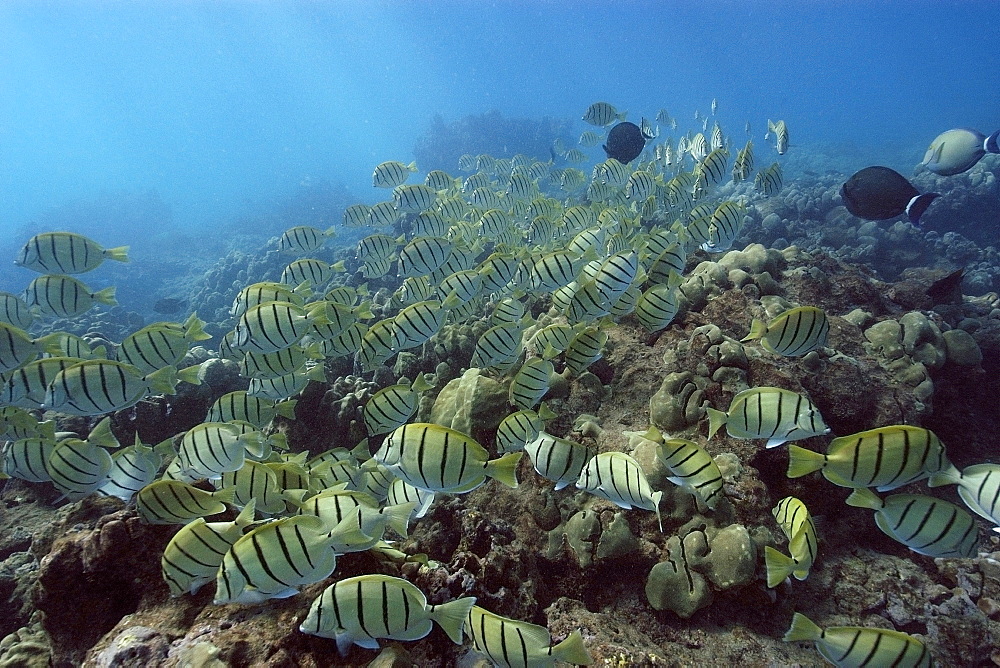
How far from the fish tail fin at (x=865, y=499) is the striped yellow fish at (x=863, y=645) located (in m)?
0.65

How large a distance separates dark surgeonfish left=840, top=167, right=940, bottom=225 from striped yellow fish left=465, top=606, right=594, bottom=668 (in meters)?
7.37

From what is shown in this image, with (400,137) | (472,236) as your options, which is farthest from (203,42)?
(472,236)

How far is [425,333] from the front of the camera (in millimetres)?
4621

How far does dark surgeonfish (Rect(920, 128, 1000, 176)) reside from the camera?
6.87 metres

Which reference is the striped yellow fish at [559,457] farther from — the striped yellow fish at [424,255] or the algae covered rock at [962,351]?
the algae covered rock at [962,351]

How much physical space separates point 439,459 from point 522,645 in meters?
0.95

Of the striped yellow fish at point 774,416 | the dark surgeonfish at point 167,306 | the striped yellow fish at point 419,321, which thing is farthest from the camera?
the dark surgeonfish at point 167,306

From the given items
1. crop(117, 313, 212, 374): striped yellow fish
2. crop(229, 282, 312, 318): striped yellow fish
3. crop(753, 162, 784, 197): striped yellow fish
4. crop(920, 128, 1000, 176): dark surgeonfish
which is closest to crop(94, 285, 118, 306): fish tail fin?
crop(117, 313, 212, 374): striped yellow fish

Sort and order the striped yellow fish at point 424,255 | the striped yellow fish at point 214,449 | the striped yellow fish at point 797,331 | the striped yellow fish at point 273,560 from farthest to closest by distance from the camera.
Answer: the striped yellow fish at point 424,255, the striped yellow fish at point 797,331, the striped yellow fish at point 214,449, the striped yellow fish at point 273,560

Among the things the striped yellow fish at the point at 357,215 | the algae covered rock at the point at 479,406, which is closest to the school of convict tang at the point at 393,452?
the algae covered rock at the point at 479,406

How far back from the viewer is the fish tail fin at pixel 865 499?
8.40ft

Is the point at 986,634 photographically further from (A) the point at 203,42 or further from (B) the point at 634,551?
(A) the point at 203,42

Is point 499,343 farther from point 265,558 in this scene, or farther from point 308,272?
point 308,272

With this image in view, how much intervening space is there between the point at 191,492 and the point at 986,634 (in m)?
5.86
